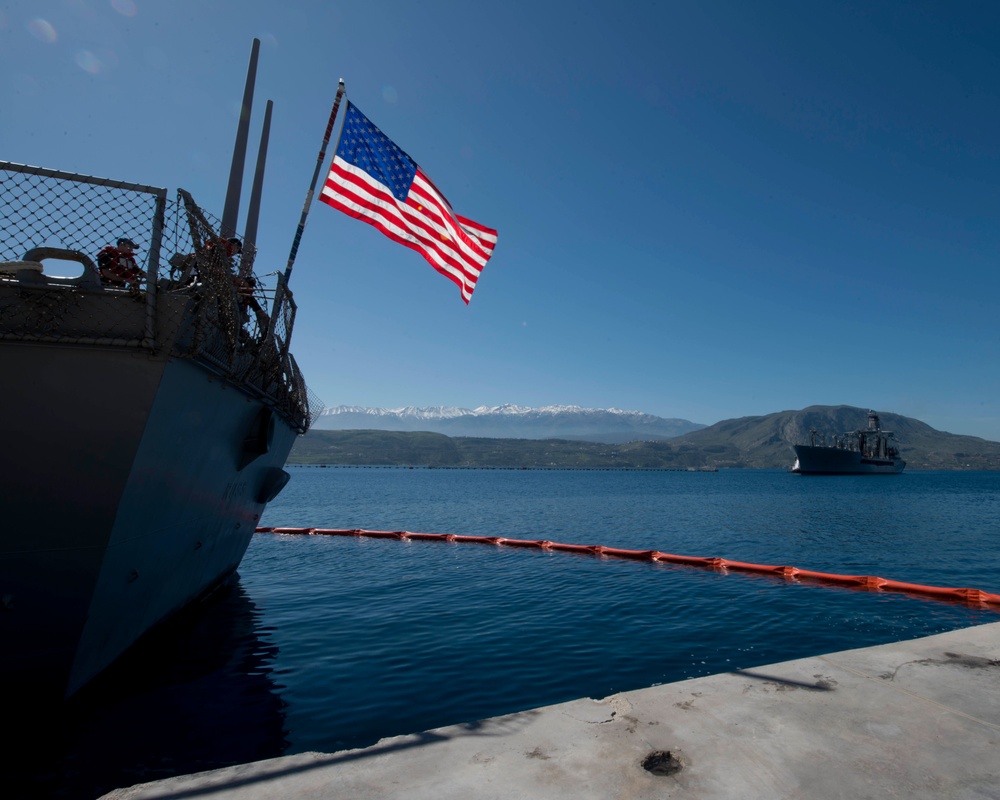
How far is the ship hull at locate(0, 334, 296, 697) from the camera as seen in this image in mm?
5500

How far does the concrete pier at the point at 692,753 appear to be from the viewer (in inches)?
137

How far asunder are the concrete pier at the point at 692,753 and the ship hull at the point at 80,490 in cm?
304

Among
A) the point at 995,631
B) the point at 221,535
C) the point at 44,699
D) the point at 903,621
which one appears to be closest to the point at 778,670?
the point at 995,631

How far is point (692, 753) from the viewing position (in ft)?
12.7

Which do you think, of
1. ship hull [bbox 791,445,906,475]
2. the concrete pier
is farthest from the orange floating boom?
ship hull [bbox 791,445,906,475]

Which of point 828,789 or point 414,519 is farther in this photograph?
point 414,519

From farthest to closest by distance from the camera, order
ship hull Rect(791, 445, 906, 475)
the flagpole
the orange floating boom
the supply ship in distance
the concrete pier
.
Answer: the supply ship in distance, ship hull Rect(791, 445, 906, 475), the orange floating boom, the flagpole, the concrete pier

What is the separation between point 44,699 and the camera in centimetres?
624

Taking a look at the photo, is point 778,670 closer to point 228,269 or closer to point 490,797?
point 490,797

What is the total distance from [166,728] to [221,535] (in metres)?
4.46

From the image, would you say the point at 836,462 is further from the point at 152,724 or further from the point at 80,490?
the point at 80,490

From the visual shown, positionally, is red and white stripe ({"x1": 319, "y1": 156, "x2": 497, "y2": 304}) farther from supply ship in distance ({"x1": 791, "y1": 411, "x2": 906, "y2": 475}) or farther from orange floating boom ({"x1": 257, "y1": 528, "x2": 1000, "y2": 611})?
supply ship in distance ({"x1": 791, "y1": 411, "x2": 906, "y2": 475})

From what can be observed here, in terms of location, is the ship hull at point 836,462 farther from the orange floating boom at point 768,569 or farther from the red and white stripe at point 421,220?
the red and white stripe at point 421,220

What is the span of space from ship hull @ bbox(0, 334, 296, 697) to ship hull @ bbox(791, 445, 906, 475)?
150871mm
